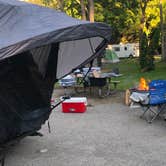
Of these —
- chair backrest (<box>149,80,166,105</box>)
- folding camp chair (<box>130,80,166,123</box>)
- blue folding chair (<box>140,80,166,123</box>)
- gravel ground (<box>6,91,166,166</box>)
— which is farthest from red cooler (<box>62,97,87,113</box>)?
chair backrest (<box>149,80,166,105</box>)

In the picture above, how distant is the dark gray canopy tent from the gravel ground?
732 millimetres

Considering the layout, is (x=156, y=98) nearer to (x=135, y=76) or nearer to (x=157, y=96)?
(x=157, y=96)

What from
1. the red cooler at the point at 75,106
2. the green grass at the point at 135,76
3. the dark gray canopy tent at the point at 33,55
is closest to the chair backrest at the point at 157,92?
the red cooler at the point at 75,106

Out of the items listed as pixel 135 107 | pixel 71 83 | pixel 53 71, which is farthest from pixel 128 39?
pixel 53 71

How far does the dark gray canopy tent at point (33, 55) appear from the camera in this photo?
6.61 meters

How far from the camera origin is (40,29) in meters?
6.80

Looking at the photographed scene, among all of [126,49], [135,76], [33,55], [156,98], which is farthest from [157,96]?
[126,49]

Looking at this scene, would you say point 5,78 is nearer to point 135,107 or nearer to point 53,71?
Result: point 53,71

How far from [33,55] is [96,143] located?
216 cm

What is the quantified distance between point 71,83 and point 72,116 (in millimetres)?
4727

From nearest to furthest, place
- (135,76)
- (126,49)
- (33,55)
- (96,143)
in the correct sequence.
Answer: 1. (33,55)
2. (96,143)
3. (135,76)
4. (126,49)

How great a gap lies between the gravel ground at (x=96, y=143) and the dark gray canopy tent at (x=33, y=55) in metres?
0.73

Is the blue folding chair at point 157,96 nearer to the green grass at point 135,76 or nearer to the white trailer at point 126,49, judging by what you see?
the green grass at point 135,76

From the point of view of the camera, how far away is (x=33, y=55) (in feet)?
27.0
